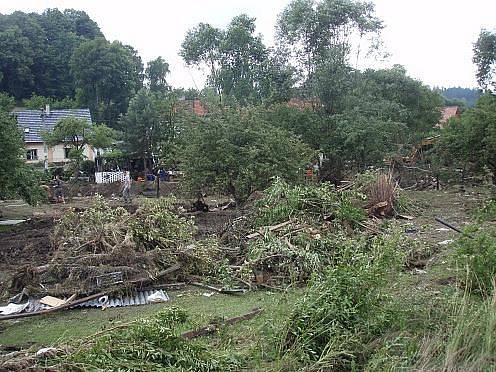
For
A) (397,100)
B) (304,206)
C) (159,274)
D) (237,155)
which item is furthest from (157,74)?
(159,274)

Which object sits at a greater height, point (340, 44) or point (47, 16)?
point (47, 16)

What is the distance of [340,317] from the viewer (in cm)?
531

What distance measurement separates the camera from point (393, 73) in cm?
2886

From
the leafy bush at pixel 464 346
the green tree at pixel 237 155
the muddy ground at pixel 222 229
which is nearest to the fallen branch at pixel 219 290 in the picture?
the muddy ground at pixel 222 229

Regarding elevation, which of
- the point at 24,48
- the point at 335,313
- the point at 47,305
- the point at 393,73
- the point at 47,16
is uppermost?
the point at 47,16

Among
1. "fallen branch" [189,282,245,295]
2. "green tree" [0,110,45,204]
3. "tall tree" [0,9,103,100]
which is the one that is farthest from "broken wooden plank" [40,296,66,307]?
"tall tree" [0,9,103,100]

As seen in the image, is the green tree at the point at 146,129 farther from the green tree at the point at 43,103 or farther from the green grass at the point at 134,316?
the green grass at the point at 134,316

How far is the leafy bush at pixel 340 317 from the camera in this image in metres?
5.04

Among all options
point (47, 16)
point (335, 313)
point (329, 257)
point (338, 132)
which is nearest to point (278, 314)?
point (335, 313)

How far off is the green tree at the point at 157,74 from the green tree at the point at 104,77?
7.98 m

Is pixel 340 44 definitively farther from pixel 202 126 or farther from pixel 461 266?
pixel 461 266

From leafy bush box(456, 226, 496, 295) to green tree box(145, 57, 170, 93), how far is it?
5875 cm

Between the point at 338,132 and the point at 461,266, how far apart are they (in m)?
14.6

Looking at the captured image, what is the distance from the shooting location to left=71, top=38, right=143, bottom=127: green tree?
53.3m
